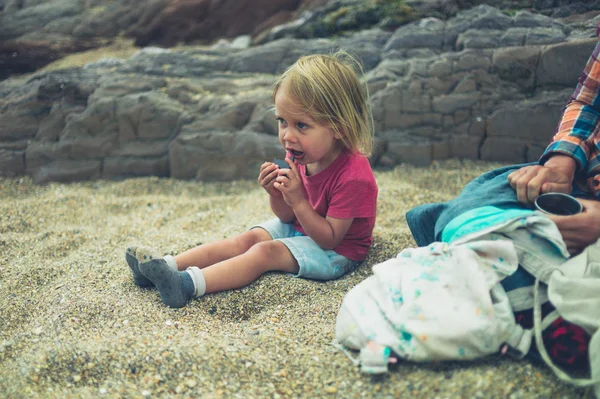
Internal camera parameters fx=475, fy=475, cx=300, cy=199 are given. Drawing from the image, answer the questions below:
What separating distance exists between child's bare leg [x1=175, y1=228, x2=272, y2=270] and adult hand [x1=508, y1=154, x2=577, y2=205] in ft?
Answer: 4.62

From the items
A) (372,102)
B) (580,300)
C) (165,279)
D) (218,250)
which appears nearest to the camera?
(580,300)

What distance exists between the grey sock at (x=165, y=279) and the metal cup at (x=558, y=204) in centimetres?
161

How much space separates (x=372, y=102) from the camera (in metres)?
4.45

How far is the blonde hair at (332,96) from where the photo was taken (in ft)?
7.88

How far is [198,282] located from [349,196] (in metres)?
0.89

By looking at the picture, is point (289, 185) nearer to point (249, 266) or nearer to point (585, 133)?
point (249, 266)

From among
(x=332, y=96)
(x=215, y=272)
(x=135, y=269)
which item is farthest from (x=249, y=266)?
(x=332, y=96)

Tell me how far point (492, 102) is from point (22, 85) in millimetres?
4750

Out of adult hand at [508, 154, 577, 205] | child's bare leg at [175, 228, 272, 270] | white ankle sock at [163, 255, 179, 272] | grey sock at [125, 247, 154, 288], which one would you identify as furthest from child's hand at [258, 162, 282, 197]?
adult hand at [508, 154, 577, 205]

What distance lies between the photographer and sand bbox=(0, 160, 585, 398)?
1.70 metres

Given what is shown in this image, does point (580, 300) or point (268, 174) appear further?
point (268, 174)

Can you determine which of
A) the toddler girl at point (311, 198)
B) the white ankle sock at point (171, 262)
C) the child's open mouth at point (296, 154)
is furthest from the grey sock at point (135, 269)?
the child's open mouth at point (296, 154)

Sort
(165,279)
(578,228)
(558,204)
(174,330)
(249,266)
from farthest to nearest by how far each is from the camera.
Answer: (249,266), (165,279), (174,330), (558,204), (578,228)

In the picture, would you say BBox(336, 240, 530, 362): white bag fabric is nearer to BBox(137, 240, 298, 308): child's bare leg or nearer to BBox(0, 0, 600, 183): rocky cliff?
BBox(137, 240, 298, 308): child's bare leg
